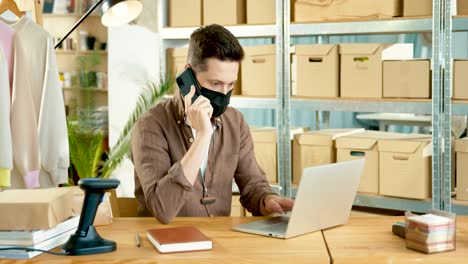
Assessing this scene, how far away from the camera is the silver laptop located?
2207mm

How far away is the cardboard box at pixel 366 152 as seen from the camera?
13.3 ft

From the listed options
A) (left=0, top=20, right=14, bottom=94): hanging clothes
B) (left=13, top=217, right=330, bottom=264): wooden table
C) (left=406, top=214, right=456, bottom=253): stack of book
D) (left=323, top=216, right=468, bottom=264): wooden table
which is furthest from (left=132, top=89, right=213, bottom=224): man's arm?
(left=0, top=20, right=14, bottom=94): hanging clothes

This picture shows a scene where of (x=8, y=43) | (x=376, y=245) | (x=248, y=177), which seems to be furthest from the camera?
(x=8, y=43)

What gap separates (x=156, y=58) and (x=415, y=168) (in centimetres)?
198

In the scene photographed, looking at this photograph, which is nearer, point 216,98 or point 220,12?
point 216,98

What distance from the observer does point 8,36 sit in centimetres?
339

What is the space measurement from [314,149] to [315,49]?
543 mm

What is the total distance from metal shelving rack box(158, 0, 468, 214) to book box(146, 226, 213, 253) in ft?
6.31

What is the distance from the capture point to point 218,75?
2719 mm

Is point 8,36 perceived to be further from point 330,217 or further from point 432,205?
point 432,205

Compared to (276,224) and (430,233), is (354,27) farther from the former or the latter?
(430,233)

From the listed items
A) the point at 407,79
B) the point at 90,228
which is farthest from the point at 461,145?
the point at 90,228

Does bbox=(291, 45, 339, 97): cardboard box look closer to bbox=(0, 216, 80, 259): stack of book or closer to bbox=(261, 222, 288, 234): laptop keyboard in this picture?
bbox=(261, 222, 288, 234): laptop keyboard

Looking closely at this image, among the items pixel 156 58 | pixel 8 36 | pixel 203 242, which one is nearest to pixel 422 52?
pixel 156 58
